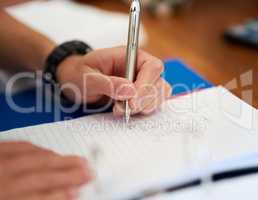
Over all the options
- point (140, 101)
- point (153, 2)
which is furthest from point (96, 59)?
point (153, 2)

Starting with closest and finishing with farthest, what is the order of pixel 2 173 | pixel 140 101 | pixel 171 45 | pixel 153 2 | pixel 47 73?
pixel 2 173, pixel 140 101, pixel 47 73, pixel 171 45, pixel 153 2

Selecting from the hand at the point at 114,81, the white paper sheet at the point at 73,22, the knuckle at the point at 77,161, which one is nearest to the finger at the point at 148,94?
the hand at the point at 114,81

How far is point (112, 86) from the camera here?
1.68 feet

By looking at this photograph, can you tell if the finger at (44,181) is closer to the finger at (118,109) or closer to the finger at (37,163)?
the finger at (37,163)

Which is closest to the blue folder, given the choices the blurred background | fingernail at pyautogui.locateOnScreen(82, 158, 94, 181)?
the blurred background

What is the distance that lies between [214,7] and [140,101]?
2.28ft

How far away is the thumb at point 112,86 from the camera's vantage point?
19.6 inches

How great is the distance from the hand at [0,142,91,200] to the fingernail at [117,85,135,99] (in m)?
0.11

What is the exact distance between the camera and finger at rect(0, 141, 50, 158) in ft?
1.39

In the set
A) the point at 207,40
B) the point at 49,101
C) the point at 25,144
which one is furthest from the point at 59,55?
the point at 207,40

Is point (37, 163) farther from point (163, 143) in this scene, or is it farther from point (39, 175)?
point (163, 143)

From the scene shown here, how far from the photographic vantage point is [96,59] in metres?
0.57

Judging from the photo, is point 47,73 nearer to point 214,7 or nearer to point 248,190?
point 248,190

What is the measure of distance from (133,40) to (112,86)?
57 mm
